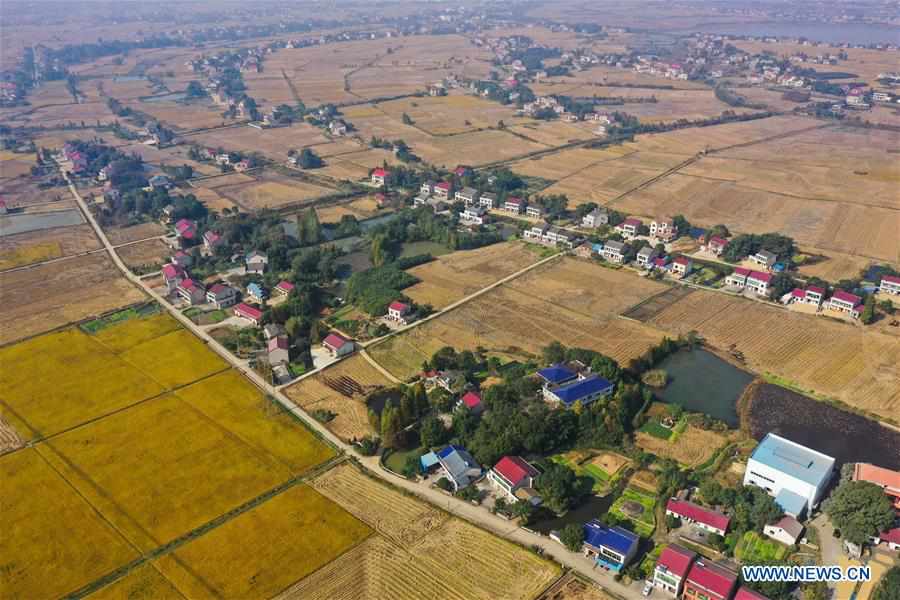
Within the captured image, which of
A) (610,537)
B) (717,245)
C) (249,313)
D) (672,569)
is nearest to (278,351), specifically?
(249,313)

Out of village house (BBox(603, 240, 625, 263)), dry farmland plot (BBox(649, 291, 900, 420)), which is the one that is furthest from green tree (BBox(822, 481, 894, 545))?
village house (BBox(603, 240, 625, 263))

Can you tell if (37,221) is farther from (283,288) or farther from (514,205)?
(514,205)

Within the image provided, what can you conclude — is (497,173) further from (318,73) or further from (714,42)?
(714,42)

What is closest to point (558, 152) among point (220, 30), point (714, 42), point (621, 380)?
point (621, 380)

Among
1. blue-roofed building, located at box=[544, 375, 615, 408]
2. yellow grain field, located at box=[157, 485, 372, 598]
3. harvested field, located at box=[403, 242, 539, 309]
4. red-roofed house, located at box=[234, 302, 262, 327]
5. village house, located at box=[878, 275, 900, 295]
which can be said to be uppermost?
village house, located at box=[878, 275, 900, 295]

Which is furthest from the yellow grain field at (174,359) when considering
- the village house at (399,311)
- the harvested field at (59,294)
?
the village house at (399,311)

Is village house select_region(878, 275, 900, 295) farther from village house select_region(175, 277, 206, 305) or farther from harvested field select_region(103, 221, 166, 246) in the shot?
harvested field select_region(103, 221, 166, 246)

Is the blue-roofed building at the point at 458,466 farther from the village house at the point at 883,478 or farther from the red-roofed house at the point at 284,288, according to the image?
the red-roofed house at the point at 284,288
